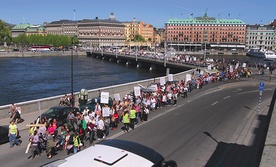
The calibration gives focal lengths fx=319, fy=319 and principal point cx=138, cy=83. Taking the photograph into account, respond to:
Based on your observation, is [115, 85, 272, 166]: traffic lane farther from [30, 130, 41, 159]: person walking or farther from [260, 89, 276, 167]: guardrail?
[260, 89, 276, 167]: guardrail

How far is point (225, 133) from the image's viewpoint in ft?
60.4

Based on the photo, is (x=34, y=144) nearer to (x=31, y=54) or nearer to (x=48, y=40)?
(x=31, y=54)

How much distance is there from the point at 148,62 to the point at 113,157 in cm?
9367

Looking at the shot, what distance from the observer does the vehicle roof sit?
262 inches

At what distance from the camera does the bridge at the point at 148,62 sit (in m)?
74.7

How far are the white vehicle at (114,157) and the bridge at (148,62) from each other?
5869 cm

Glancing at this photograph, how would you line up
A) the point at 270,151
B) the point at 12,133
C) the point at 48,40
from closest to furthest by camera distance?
the point at 270,151, the point at 12,133, the point at 48,40

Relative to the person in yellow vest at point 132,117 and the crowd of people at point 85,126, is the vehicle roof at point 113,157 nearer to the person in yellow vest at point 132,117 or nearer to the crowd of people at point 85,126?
the crowd of people at point 85,126

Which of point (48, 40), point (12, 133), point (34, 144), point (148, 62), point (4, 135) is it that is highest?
point (48, 40)

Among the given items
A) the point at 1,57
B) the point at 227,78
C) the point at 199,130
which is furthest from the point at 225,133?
the point at 1,57

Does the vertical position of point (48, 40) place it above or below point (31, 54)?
above

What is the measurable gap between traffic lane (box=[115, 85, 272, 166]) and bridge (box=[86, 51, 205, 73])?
39.6 m

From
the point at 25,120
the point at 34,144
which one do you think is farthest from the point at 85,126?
the point at 25,120

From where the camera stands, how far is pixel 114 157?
689 centimetres
